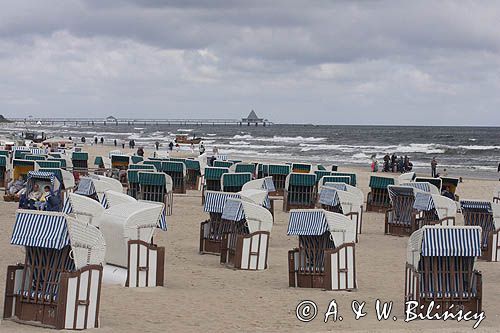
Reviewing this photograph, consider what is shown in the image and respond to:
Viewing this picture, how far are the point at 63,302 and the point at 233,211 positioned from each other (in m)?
5.28

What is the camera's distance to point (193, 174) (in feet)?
92.8

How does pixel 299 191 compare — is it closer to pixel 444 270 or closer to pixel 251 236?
pixel 251 236


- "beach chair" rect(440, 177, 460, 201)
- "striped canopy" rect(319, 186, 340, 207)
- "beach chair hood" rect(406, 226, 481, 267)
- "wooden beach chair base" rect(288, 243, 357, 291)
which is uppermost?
"beach chair hood" rect(406, 226, 481, 267)

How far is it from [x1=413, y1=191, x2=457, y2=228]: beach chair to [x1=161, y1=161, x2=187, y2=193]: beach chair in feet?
32.3

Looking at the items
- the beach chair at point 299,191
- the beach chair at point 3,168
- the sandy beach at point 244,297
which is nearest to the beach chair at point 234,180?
the beach chair at point 299,191

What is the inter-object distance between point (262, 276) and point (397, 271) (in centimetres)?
227

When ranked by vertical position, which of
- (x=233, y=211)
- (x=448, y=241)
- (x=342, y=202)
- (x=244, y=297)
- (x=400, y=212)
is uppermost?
(x=448, y=241)

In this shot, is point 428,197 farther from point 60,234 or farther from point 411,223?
point 60,234

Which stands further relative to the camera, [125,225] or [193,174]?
[193,174]

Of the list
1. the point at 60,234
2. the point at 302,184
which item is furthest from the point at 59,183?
the point at 60,234

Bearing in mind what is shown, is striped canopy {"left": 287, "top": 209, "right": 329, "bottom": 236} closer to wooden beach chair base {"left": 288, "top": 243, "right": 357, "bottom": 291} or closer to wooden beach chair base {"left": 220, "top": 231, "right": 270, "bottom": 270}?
wooden beach chair base {"left": 288, "top": 243, "right": 357, "bottom": 291}

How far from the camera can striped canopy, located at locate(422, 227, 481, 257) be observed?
388 inches

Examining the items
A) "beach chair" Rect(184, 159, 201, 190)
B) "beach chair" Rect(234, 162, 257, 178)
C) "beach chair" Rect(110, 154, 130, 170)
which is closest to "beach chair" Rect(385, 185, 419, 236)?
"beach chair" Rect(234, 162, 257, 178)

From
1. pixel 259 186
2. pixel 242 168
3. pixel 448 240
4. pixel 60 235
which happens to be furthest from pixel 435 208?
pixel 60 235
